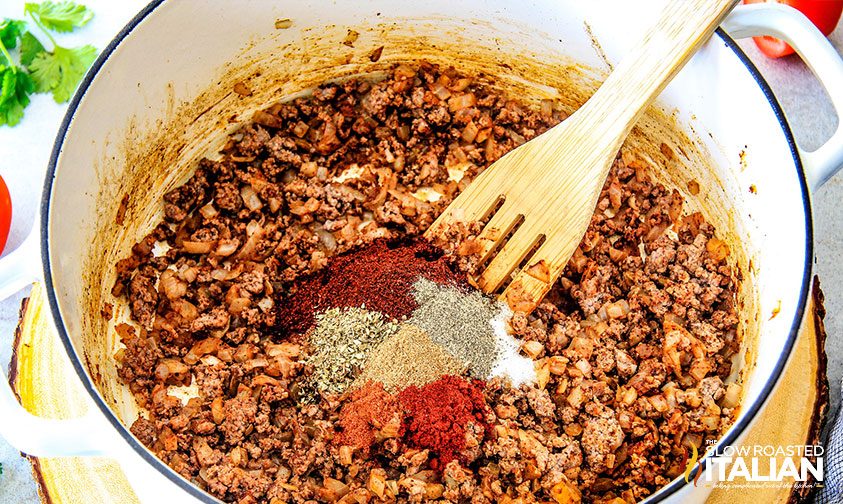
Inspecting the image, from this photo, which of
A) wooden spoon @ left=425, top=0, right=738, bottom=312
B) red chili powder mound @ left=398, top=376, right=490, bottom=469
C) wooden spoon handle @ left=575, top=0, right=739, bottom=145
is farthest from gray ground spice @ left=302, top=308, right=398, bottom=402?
wooden spoon handle @ left=575, top=0, right=739, bottom=145

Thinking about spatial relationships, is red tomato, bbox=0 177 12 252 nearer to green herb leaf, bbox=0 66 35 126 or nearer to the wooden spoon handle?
green herb leaf, bbox=0 66 35 126

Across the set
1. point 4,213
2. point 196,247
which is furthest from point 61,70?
point 196,247

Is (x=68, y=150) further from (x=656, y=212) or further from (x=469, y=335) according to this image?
(x=656, y=212)

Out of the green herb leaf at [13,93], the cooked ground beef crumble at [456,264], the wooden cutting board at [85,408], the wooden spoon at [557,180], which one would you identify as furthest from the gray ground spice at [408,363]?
the green herb leaf at [13,93]

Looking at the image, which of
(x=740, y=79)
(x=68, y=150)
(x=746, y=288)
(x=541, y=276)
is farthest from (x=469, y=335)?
(x=68, y=150)

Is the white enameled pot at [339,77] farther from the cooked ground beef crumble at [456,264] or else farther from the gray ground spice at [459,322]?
the gray ground spice at [459,322]

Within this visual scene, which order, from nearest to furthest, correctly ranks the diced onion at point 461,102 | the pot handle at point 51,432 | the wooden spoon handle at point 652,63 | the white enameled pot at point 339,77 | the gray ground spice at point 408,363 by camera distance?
the pot handle at point 51,432, the white enameled pot at point 339,77, the wooden spoon handle at point 652,63, the gray ground spice at point 408,363, the diced onion at point 461,102

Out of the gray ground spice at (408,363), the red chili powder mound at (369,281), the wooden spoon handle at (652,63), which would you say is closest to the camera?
the wooden spoon handle at (652,63)
